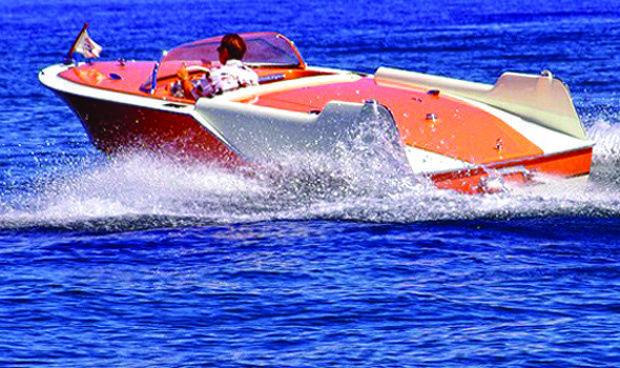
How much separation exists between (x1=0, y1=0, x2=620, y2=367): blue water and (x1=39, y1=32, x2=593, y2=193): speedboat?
0.20m

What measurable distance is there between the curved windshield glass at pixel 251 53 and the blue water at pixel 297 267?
50.9 inches

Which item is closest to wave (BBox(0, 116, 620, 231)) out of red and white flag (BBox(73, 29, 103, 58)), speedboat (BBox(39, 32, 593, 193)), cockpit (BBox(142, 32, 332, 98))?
speedboat (BBox(39, 32, 593, 193))

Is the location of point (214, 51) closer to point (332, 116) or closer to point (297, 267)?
point (332, 116)

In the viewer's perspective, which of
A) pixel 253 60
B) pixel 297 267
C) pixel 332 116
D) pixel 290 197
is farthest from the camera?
pixel 253 60

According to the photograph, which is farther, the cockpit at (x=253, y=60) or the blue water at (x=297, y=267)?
the cockpit at (x=253, y=60)

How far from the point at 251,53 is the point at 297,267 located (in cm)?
458

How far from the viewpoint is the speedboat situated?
34.4 feet

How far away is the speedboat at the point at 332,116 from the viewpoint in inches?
413

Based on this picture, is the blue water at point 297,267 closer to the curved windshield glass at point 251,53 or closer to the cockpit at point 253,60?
the cockpit at point 253,60

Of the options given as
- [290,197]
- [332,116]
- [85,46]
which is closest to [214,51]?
[85,46]

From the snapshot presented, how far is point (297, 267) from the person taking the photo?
9234mm

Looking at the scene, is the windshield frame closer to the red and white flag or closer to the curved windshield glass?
the curved windshield glass

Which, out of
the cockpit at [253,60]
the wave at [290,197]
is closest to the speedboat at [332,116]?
the cockpit at [253,60]

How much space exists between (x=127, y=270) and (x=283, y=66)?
462 centimetres
